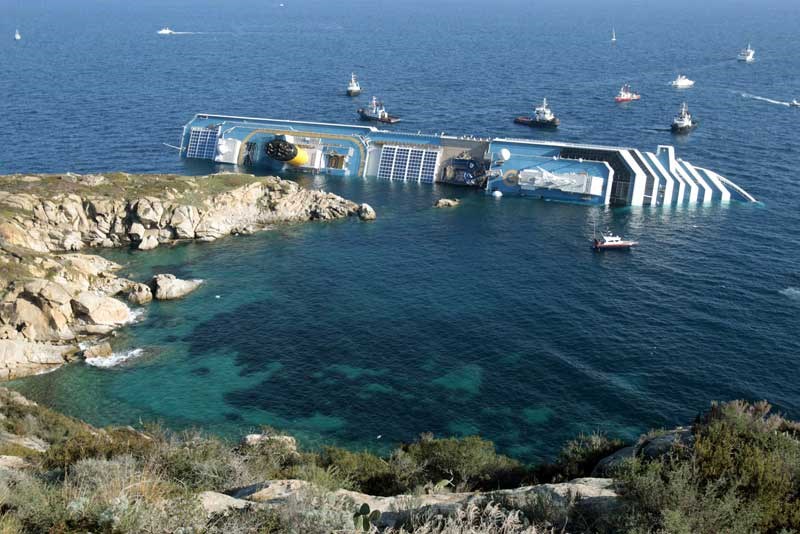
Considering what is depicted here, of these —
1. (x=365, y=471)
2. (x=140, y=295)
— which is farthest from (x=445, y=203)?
(x=365, y=471)

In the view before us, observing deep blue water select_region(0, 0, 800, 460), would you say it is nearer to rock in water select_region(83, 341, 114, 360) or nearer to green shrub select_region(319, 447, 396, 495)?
rock in water select_region(83, 341, 114, 360)

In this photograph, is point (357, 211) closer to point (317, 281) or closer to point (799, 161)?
point (317, 281)

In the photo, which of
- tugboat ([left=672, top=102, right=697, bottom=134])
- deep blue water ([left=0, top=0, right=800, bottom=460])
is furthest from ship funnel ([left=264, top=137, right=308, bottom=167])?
tugboat ([left=672, top=102, right=697, bottom=134])

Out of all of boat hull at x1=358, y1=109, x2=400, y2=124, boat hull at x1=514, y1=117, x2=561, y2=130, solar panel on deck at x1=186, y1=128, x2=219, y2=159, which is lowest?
solar panel on deck at x1=186, y1=128, x2=219, y2=159

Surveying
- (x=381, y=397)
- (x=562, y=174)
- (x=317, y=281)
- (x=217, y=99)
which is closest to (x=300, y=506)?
(x=381, y=397)

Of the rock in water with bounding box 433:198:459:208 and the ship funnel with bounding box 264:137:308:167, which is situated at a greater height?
the ship funnel with bounding box 264:137:308:167

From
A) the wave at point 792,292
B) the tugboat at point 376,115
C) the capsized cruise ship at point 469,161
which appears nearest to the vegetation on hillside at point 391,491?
the wave at point 792,292

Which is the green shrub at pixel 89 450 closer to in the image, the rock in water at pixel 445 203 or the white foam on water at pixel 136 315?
the white foam on water at pixel 136 315
